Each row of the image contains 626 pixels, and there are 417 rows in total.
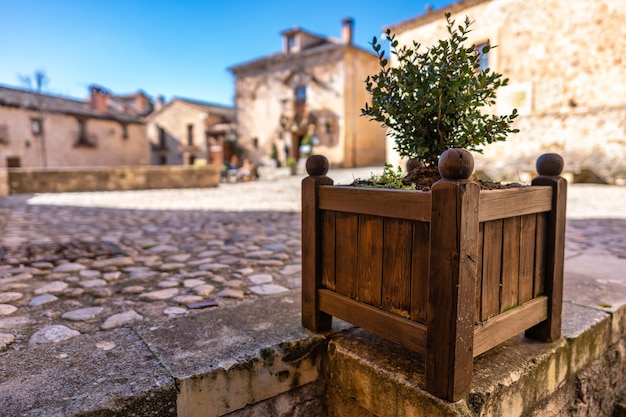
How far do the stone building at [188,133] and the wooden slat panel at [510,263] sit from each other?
23.3m

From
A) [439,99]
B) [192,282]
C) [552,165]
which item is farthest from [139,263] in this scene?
[552,165]

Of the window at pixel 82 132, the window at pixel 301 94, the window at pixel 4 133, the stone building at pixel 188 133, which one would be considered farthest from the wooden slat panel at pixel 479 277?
the window at pixel 82 132

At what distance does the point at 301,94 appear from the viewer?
2184 cm

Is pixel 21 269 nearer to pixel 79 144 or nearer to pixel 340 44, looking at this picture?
pixel 340 44

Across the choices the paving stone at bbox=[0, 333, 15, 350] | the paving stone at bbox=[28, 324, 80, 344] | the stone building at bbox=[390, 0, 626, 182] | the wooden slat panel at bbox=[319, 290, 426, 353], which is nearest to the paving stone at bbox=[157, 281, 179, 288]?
the paving stone at bbox=[28, 324, 80, 344]

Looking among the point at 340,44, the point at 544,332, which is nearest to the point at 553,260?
the point at 544,332

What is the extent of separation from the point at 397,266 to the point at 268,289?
1.15m

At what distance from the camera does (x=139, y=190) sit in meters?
10.6

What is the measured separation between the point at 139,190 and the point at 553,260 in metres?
10.6

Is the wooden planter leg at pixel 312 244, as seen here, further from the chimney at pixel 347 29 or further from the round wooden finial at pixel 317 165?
the chimney at pixel 347 29

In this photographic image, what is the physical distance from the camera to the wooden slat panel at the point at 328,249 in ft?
5.03

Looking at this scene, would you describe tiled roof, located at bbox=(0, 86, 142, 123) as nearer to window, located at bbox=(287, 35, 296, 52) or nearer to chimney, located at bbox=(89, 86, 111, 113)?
chimney, located at bbox=(89, 86, 111, 113)

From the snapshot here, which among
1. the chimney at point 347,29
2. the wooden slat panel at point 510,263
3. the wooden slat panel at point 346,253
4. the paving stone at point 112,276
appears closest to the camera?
the wooden slat panel at point 510,263

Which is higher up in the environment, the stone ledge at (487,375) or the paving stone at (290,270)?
the paving stone at (290,270)
